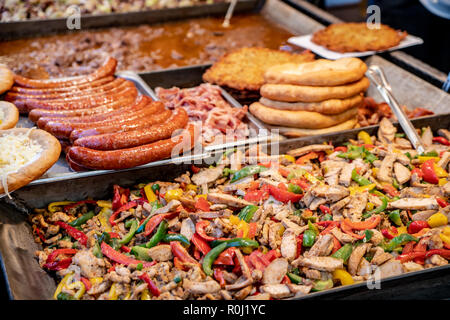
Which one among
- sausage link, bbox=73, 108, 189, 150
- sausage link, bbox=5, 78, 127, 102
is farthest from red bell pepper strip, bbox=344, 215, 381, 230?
sausage link, bbox=5, 78, 127, 102

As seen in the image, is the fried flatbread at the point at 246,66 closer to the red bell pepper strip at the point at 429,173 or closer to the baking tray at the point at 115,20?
the red bell pepper strip at the point at 429,173

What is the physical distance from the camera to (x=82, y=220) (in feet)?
8.72

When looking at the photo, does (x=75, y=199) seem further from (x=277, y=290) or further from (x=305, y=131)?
(x=305, y=131)

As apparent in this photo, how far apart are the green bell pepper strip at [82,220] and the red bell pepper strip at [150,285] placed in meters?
0.73

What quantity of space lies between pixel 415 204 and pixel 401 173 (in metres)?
0.42

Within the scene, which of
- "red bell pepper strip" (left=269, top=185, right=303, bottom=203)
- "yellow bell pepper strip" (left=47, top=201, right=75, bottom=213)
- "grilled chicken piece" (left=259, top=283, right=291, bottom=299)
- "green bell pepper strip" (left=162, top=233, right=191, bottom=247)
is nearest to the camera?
"grilled chicken piece" (left=259, top=283, right=291, bottom=299)

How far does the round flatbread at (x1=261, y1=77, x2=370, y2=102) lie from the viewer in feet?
10.9

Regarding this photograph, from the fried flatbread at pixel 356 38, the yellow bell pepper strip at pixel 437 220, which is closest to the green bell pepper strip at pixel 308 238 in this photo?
the yellow bell pepper strip at pixel 437 220

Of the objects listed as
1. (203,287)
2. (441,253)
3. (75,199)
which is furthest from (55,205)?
(441,253)

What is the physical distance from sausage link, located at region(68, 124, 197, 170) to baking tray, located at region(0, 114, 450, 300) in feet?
0.25

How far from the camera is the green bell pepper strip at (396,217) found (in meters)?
2.47

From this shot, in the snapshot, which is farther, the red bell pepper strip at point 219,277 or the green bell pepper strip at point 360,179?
the green bell pepper strip at point 360,179

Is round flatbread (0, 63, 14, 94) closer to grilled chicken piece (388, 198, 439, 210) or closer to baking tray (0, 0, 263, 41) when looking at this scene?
baking tray (0, 0, 263, 41)
